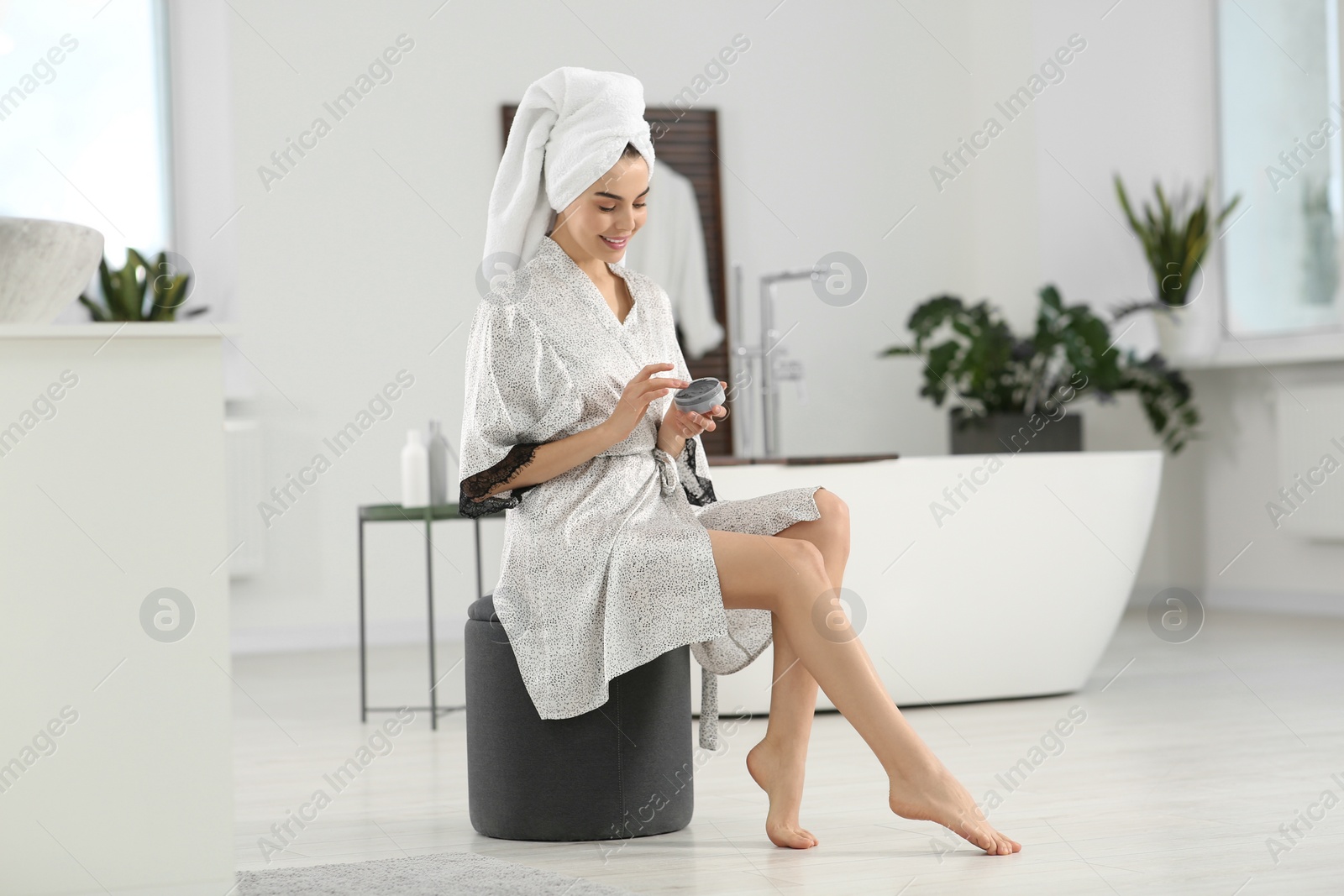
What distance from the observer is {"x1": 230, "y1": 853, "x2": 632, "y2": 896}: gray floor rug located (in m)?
1.64

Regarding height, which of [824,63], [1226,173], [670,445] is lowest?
[670,445]

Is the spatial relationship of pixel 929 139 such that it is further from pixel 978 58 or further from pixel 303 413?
pixel 303 413

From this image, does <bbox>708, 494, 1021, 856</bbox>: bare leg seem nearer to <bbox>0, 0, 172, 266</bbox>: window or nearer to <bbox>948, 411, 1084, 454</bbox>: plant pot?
<bbox>948, 411, 1084, 454</bbox>: plant pot

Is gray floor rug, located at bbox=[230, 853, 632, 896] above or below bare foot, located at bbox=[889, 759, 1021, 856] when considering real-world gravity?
below

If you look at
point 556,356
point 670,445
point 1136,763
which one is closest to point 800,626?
point 670,445

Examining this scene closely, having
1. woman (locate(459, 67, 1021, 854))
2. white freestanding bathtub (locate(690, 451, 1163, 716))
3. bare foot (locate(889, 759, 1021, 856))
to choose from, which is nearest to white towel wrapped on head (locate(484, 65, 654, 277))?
woman (locate(459, 67, 1021, 854))

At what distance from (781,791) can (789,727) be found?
85mm

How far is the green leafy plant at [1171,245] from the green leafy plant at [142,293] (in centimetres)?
292

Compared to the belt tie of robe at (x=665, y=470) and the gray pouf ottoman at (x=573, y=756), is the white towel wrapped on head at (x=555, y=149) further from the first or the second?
the gray pouf ottoman at (x=573, y=756)

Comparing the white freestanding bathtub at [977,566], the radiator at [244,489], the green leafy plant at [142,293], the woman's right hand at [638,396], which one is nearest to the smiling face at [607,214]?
the woman's right hand at [638,396]

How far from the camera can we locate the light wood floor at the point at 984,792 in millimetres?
1735

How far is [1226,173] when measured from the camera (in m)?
4.95

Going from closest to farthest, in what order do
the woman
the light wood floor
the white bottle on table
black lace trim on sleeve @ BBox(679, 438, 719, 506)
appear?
the light wood floor < the woman < black lace trim on sleeve @ BBox(679, 438, 719, 506) < the white bottle on table

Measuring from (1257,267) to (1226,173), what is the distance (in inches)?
14.2
